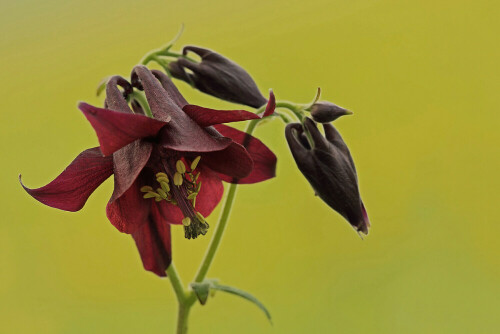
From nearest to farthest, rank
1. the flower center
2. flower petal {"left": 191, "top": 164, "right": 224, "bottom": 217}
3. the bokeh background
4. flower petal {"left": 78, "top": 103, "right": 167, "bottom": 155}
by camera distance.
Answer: flower petal {"left": 78, "top": 103, "right": 167, "bottom": 155}, the flower center, flower petal {"left": 191, "top": 164, "right": 224, "bottom": 217}, the bokeh background

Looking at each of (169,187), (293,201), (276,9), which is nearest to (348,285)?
(293,201)

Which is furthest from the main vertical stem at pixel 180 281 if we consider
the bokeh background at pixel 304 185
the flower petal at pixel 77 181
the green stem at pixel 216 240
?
the bokeh background at pixel 304 185

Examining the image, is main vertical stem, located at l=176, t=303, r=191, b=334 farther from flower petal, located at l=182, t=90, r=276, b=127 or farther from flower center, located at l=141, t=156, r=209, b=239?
flower petal, located at l=182, t=90, r=276, b=127

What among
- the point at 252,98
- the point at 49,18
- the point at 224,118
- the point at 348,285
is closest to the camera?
the point at 224,118

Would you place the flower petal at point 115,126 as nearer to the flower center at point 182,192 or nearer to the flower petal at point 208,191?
the flower center at point 182,192

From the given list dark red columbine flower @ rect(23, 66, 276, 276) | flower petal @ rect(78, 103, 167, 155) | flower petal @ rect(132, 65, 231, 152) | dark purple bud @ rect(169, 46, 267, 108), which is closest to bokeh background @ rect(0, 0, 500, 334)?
dark purple bud @ rect(169, 46, 267, 108)

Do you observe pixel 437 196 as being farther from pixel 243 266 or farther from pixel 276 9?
pixel 276 9
